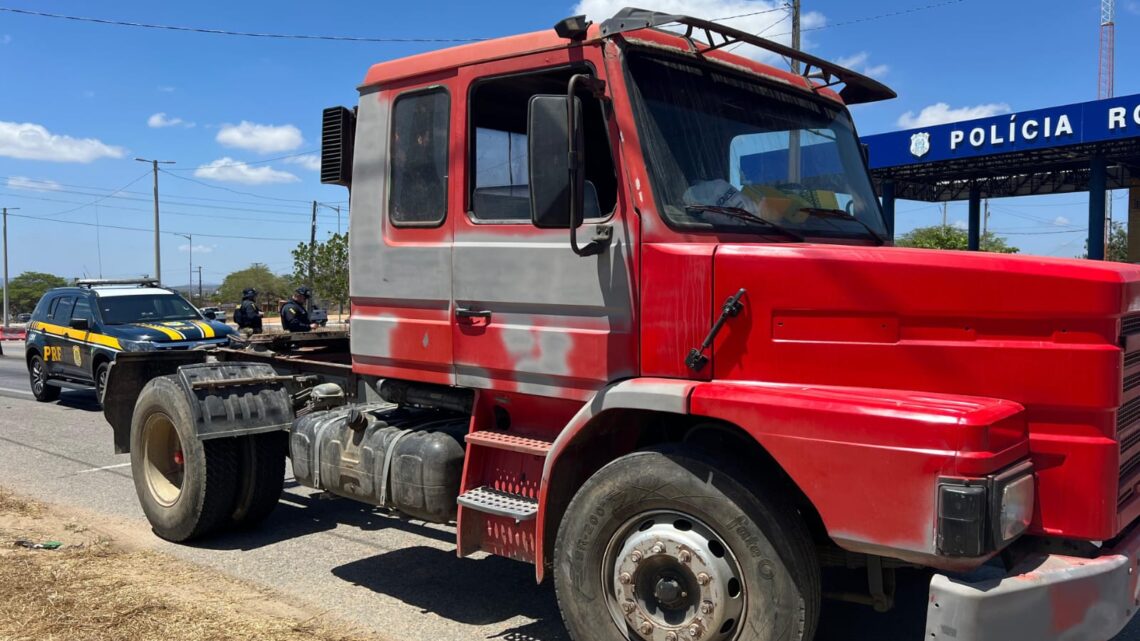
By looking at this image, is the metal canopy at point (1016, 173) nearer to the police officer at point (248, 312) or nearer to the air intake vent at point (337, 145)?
the police officer at point (248, 312)

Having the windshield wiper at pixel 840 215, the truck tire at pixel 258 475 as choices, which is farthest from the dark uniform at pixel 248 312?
the windshield wiper at pixel 840 215

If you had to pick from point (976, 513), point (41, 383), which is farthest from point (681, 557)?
point (41, 383)

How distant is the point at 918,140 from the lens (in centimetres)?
2091

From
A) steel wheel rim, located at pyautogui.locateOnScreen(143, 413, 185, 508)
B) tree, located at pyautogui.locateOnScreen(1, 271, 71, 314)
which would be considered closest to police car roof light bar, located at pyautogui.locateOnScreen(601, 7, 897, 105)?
steel wheel rim, located at pyautogui.locateOnScreen(143, 413, 185, 508)

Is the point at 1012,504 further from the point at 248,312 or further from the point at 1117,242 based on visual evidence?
the point at 1117,242

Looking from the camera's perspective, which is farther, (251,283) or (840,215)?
(251,283)

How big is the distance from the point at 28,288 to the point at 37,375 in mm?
75644

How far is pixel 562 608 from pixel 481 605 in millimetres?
1204

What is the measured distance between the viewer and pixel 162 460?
20.1 ft

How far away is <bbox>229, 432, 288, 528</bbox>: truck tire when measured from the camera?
5812mm

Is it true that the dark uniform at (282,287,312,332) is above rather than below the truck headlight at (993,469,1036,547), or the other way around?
above

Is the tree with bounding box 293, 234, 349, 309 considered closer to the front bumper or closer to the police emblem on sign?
the police emblem on sign

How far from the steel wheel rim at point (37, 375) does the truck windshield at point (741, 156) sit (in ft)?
45.7

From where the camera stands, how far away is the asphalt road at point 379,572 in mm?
4422
